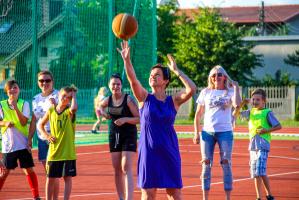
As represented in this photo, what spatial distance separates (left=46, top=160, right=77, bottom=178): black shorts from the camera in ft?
35.2

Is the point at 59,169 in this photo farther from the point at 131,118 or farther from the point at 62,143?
the point at 131,118

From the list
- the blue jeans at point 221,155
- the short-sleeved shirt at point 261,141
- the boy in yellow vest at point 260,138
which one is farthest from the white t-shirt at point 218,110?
the short-sleeved shirt at point 261,141

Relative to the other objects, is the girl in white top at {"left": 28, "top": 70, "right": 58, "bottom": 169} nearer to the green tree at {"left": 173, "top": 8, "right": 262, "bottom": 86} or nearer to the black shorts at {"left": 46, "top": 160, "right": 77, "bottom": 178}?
the black shorts at {"left": 46, "top": 160, "right": 77, "bottom": 178}

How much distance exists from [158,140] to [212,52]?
1515 inches

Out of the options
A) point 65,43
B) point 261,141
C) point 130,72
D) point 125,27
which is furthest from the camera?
point 65,43

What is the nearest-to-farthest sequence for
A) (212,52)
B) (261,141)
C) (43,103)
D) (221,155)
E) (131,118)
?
(131,118), (221,155), (43,103), (261,141), (212,52)

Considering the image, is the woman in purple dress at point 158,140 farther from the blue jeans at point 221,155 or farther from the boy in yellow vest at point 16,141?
the boy in yellow vest at point 16,141

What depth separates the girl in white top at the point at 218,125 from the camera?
11.4m

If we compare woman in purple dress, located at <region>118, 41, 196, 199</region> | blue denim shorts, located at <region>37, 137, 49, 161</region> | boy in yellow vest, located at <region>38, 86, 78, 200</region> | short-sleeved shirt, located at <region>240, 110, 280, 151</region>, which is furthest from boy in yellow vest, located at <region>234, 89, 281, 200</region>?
woman in purple dress, located at <region>118, 41, 196, 199</region>

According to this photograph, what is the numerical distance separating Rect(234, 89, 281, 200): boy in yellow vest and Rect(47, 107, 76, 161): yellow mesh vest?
2.79 meters

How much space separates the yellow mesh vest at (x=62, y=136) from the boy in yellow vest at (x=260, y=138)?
2793 millimetres

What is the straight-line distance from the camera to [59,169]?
10727mm

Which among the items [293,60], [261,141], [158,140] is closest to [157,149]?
[158,140]

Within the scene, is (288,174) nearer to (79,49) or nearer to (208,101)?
(208,101)
